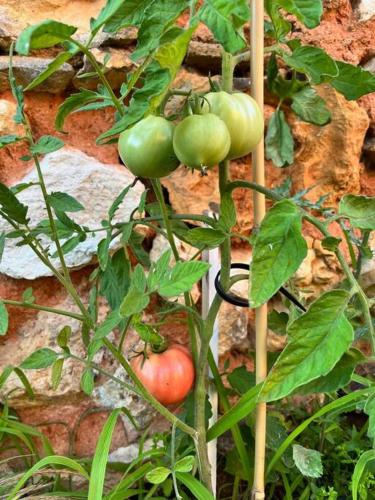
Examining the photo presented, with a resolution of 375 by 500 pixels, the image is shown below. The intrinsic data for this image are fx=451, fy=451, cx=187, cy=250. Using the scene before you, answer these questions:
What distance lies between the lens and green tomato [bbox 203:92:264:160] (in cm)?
46

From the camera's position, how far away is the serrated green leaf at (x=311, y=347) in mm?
404

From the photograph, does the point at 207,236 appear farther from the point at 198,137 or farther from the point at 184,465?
the point at 184,465

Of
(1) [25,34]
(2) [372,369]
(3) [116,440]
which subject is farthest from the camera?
(2) [372,369]

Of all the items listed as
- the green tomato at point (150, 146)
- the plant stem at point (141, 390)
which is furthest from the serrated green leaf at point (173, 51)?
the plant stem at point (141, 390)

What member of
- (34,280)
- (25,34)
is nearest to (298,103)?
(25,34)

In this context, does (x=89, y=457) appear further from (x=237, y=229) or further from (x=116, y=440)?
(x=237, y=229)

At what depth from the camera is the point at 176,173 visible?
92 cm

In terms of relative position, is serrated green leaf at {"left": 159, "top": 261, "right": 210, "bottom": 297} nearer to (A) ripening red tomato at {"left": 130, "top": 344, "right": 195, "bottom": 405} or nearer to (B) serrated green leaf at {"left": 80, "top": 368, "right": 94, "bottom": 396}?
(B) serrated green leaf at {"left": 80, "top": 368, "right": 94, "bottom": 396}

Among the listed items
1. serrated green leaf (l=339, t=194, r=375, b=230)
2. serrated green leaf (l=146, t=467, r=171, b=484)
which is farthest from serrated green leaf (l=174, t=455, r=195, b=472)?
serrated green leaf (l=339, t=194, r=375, b=230)

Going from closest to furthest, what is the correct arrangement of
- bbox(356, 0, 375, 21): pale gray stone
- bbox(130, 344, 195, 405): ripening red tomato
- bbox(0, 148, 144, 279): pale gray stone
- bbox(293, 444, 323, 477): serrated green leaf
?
Result: bbox(293, 444, 323, 477): serrated green leaf → bbox(130, 344, 195, 405): ripening red tomato → bbox(0, 148, 144, 279): pale gray stone → bbox(356, 0, 375, 21): pale gray stone

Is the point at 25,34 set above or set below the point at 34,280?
above

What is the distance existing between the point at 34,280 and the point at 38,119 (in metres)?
0.32

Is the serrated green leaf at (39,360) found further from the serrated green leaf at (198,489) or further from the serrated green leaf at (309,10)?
the serrated green leaf at (309,10)

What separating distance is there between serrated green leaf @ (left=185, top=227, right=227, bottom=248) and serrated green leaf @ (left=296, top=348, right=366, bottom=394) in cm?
20
